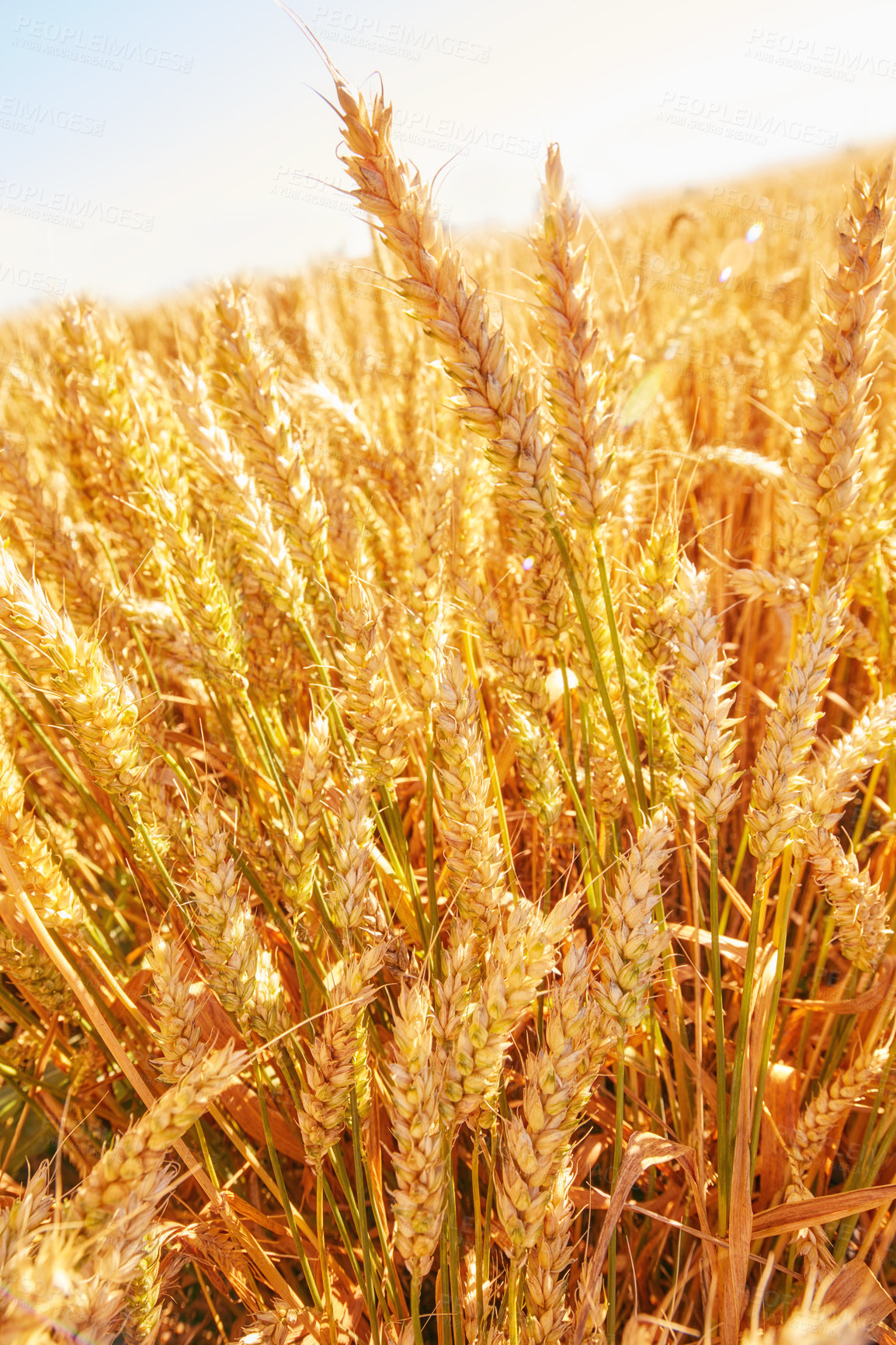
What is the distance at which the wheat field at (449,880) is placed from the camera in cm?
89

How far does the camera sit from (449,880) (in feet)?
4.77

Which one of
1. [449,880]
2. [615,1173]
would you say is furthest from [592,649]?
[615,1173]

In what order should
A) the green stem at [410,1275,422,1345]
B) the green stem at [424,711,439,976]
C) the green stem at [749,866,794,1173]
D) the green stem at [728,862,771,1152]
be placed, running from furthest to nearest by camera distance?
the green stem at [424,711,439,976]
the green stem at [749,866,794,1173]
the green stem at [728,862,771,1152]
the green stem at [410,1275,422,1345]

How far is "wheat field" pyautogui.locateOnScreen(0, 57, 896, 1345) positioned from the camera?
2.92ft

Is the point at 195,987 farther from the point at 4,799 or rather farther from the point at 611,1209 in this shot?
the point at 611,1209

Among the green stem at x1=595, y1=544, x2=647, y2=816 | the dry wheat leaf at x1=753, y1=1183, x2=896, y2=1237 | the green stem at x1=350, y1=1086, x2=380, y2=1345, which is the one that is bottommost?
the dry wheat leaf at x1=753, y1=1183, x2=896, y2=1237

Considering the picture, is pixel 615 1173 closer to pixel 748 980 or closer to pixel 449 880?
pixel 748 980

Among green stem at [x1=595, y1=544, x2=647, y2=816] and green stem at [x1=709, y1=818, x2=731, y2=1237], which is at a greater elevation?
green stem at [x1=595, y1=544, x2=647, y2=816]

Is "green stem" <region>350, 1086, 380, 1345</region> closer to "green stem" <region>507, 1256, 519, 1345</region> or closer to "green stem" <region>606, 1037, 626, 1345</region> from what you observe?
"green stem" <region>507, 1256, 519, 1345</region>

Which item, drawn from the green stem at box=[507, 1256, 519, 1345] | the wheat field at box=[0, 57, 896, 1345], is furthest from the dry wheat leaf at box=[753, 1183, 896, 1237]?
the green stem at box=[507, 1256, 519, 1345]

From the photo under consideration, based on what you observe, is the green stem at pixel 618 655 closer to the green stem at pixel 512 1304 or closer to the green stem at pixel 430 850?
the green stem at pixel 430 850

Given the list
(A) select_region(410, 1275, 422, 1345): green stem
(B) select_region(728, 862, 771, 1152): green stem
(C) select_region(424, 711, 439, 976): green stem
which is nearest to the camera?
(A) select_region(410, 1275, 422, 1345): green stem

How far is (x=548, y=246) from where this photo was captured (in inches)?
38.2

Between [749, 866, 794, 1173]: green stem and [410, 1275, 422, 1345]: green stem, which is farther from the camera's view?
[749, 866, 794, 1173]: green stem
